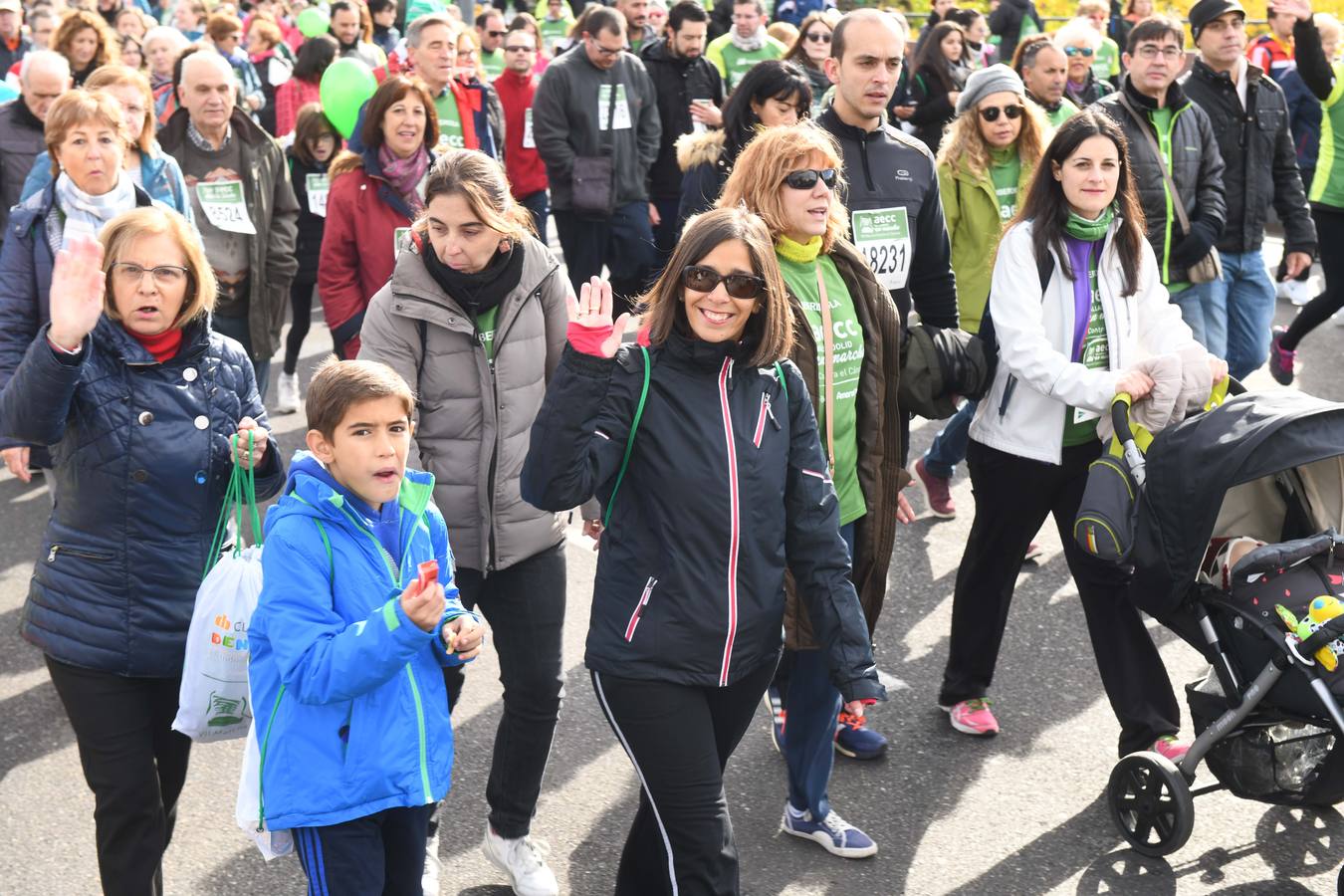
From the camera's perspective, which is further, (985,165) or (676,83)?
(676,83)

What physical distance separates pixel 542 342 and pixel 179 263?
98 cm

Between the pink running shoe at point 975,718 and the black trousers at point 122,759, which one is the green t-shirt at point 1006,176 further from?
the black trousers at point 122,759

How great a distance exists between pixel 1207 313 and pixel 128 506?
4980mm

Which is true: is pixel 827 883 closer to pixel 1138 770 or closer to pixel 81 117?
pixel 1138 770

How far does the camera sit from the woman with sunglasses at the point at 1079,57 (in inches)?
387

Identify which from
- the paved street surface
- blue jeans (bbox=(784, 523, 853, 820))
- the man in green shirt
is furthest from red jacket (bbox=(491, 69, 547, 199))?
blue jeans (bbox=(784, 523, 853, 820))

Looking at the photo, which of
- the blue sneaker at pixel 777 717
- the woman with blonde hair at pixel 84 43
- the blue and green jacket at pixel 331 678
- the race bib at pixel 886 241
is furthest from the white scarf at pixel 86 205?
the woman with blonde hair at pixel 84 43

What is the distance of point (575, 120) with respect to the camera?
949 centimetres

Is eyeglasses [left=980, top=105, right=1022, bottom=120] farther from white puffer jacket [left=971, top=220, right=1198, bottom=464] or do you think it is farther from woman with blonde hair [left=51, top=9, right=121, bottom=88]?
woman with blonde hair [left=51, top=9, right=121, bottom=88]

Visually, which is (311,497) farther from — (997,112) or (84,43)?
(84,43)

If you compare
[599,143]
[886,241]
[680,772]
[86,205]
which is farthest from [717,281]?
[599,143]

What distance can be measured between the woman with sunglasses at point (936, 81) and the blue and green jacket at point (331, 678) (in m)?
7.35

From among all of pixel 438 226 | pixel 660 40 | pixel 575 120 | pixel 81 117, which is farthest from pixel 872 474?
pixel 660 40

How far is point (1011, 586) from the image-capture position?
17.3 feet
